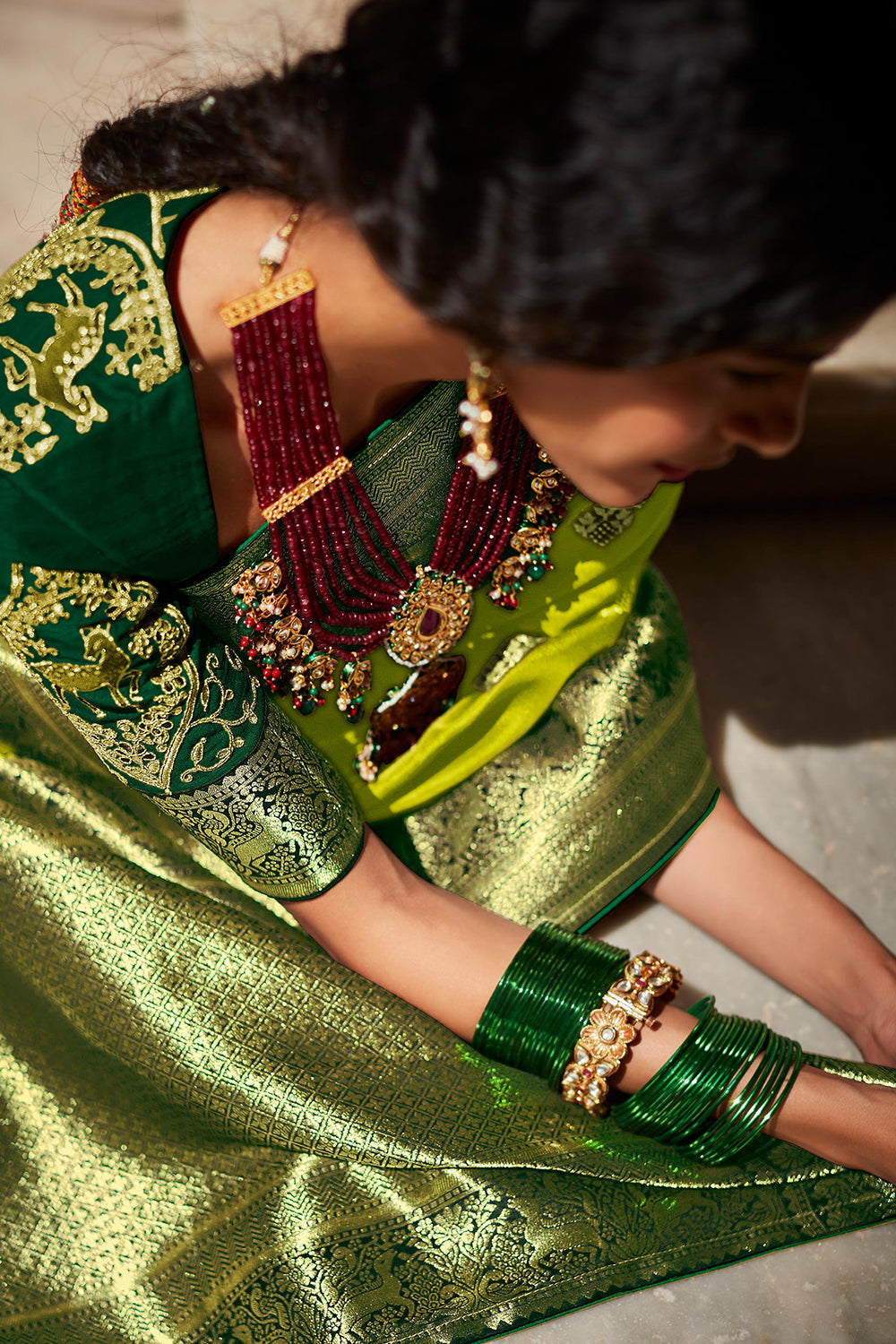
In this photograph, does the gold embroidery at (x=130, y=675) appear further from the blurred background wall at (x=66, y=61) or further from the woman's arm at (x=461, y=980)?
the blurred background wall at (x=66, y=61)

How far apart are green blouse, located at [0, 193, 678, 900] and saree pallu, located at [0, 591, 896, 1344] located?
0.33ft

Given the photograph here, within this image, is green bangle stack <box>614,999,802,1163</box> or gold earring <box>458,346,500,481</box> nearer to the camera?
gold earring <box>458,346,500,481</box>

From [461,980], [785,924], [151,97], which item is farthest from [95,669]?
[151,97]

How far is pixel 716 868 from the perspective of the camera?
1042 mm

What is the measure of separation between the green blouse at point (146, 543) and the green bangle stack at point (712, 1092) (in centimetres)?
29

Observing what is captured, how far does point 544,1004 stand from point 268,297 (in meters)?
0.54

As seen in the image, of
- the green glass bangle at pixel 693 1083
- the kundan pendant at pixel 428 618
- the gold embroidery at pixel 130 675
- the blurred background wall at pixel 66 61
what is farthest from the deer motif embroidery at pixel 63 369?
the blurred background wall at pixel 66 61

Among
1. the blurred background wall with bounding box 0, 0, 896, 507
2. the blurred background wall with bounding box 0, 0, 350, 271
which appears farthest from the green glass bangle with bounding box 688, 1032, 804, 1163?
the blurred background wall with bounding box 0, 0, 350, 271

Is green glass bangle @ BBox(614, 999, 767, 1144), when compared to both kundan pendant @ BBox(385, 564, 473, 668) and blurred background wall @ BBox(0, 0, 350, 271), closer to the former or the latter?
kundan pendant @ BBox(385, 564, 473, 668)

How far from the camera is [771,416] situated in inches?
23.3

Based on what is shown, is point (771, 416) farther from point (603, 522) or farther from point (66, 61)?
point (66, 61)

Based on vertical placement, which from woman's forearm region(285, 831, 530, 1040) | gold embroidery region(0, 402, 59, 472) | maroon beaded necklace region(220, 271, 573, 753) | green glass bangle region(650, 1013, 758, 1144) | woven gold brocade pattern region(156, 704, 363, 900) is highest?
gold embroidery region(0, 402, 59, 472)

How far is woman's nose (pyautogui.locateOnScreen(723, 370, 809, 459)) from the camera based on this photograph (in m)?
0.57

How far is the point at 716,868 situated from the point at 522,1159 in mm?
382
